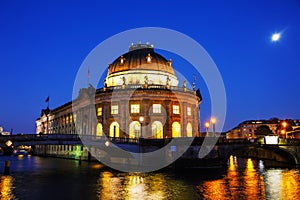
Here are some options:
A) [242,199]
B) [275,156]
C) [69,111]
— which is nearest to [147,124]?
[275,156]

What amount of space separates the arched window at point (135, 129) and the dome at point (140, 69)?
38.7ft

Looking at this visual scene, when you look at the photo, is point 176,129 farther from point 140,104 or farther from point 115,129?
point 115,129

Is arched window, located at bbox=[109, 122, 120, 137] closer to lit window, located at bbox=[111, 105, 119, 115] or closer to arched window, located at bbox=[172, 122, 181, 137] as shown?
lit window, located at bbox=[111, 105, 119, 115]

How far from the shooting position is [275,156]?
60312 mm

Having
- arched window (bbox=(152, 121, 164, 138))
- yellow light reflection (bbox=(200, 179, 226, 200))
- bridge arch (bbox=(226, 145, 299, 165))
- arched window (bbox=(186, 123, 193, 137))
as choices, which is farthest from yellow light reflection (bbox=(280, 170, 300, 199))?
arched window (bbox=(186, 123, 193, 137))

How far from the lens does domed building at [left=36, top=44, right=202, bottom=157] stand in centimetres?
6294

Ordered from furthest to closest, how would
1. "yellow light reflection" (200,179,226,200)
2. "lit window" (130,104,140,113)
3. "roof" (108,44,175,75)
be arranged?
1. "roof" (108,44,175,75)
2. "lit window" (130,104,140,113)
3. "yellow light reflection" (200,179,226,200)

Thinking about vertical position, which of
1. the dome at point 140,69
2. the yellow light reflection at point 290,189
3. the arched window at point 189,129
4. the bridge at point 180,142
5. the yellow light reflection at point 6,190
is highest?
the dome at point 140,69

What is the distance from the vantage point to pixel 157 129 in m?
63.3

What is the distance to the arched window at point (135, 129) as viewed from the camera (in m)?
62.6

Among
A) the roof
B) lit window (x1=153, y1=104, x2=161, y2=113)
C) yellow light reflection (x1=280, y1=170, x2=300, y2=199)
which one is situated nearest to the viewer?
yellow light reflection (x1=280, y1=170, x2=300, y2=199)

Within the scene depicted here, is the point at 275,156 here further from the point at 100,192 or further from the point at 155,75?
the point at 100,192

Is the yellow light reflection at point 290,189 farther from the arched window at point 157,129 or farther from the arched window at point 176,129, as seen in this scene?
the arched window at point 176,129

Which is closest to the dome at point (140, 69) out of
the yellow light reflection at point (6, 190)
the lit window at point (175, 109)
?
the lit window at point (175, 109)
